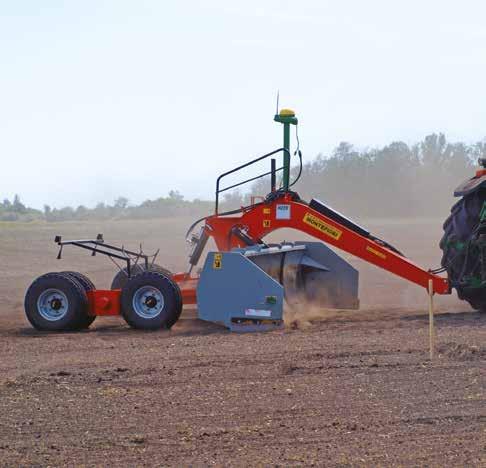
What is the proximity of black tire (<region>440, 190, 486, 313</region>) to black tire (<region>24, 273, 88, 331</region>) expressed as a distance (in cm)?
430

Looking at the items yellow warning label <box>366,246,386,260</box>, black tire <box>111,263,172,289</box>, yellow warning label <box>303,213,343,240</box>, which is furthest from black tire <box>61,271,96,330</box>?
yellow warning label <box>366,246,386,260</box>

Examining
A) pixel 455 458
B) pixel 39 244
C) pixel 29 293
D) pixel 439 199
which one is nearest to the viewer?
pixel 455 458

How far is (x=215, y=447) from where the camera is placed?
225 inches

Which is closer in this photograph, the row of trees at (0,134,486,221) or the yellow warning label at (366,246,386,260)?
the yellow warning label at (366,246,386,260)

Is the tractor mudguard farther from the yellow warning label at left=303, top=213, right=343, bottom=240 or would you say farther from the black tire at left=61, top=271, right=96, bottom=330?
the black tire at left=61, top=271, right=96, bottom=330

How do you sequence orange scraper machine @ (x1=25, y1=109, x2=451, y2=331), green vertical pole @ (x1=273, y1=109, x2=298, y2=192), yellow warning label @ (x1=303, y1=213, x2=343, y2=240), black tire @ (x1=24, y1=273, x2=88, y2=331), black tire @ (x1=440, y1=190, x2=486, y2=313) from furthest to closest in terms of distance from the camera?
green vertical pole @ (x1=273, y1=109, x2=298, y2=192) → black tire @ (x1=440, y1=190, x2=486, y2=313) → yellow warning label @ (x1=303, y1=213, x2=343, y2=240) → black tire @ (x1=24, y1=273, x2=88, y2=331) → orange scraper machine @ (x1=25, y1=109, x2=451, y2=331)

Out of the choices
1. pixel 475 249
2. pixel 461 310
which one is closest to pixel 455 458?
pixel 475 249

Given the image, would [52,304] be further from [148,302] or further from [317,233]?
[317,233]

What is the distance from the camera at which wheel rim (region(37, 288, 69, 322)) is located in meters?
11.1

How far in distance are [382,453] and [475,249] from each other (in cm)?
628

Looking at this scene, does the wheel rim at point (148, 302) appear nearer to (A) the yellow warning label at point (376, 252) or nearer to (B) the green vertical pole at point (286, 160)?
(B) the green vertical pole at point (286, 160)

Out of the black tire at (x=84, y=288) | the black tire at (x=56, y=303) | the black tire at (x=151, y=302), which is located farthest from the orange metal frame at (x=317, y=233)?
the black tire at (x=56, y=303)

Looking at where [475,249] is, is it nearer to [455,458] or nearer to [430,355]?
[430,355]

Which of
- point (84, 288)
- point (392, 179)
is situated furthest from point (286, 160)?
point (392, 179)
